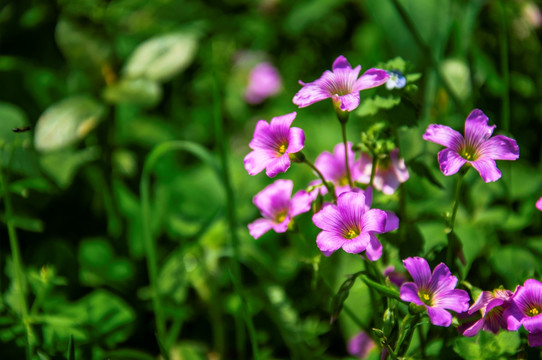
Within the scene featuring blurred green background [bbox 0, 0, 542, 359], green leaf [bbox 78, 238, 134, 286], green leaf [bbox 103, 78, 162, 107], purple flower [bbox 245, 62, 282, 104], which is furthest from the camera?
purple flower [bbox 245, 62, 282, 104]

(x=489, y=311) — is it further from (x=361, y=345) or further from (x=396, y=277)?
(x=361, y=345)

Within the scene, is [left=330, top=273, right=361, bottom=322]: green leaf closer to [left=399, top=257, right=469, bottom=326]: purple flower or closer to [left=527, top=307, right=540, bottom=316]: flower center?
[left=399, top=257, right=469, bottom=326]: purple flower

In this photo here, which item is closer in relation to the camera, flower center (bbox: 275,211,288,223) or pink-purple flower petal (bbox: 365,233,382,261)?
pink-purple flower petal (bbox: 365,233,382,261)

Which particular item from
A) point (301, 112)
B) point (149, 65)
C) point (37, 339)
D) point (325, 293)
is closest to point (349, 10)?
point (301, 112)

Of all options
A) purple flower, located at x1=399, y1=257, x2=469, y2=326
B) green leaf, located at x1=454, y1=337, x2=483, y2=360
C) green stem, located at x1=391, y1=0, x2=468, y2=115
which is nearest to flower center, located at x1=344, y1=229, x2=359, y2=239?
purple flower, located at x1=399, y1=257, x2=469, y2=326

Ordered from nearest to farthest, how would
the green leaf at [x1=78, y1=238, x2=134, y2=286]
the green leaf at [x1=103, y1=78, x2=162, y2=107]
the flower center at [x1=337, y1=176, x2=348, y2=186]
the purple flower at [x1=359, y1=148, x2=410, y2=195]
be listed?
1. the purple flower at [x1=359, y1=148, x2=410, y2=195]
2. the flower center at [x1=337, y1=176, x2=348, y2=186]
3. the green leaf at [x1=78, y1=238, x2=134, y2=286]
4. the green leaf at [x1=103, y1=78, x2=162, y2=107]

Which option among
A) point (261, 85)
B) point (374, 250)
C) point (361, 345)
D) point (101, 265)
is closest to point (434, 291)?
point (374, 250)

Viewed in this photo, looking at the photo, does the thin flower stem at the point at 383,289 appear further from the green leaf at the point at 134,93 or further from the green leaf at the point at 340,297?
the green leaf at the point at 134,93
